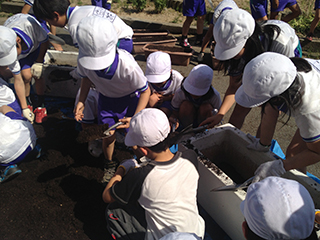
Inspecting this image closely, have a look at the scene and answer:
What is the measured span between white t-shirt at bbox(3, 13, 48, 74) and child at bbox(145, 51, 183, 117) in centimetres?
148

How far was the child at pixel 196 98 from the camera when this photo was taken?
94.5 inches

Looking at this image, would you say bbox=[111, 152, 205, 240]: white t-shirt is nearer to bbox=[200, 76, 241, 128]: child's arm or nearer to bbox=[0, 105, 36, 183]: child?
bbox=[200, 76, 241, 128]: child's arm

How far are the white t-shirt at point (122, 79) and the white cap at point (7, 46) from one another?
2.84ft

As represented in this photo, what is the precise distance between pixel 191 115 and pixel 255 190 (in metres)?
1.55

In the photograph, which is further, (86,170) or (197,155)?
(86,170)

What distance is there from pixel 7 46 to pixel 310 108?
9.03ft

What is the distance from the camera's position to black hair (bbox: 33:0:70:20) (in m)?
2.35

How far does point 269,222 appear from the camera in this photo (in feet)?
3.27

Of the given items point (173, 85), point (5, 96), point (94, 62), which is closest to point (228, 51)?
point (94, 62)

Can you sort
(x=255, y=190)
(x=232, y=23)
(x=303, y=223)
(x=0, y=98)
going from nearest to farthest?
(x=303, y=223)
(x=255, y=190)
(x=232, y=23)
(x=0, y=98)

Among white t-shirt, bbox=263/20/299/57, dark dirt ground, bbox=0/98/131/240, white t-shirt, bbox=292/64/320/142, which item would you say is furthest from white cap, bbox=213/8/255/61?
dark dirt ground, bbox=0/98/131/240

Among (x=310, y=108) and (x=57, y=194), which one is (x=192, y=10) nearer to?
(x=310, y=108)

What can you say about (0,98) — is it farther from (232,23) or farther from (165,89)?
(232,23)

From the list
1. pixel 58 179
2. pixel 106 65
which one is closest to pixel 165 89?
pixel 106 65
